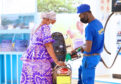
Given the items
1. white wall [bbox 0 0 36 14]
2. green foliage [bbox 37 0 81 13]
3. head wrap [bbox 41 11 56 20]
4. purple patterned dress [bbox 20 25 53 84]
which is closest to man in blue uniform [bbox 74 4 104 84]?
head wrap [bbox 41 11 56 20]

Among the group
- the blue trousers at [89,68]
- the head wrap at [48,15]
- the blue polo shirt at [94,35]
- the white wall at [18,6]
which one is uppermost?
the white wall at [18,6]

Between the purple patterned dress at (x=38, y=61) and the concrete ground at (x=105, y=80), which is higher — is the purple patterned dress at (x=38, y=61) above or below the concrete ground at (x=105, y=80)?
above

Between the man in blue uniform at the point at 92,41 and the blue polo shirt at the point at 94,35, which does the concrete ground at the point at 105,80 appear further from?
the blue polo shirt at the point at 94,35

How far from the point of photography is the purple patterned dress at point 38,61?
3.31m

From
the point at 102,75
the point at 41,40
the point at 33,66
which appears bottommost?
the point at 102,75

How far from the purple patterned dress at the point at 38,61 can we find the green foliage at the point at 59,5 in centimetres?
472

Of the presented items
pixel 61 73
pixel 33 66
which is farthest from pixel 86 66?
pixel 33 66

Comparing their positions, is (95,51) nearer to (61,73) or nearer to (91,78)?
(91,78)

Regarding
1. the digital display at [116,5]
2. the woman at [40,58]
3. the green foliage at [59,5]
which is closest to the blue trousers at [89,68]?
the woman at [40,58]

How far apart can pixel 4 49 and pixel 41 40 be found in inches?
94.7

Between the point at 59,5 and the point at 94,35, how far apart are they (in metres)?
5.41

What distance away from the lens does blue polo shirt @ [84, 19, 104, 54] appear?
3646mm

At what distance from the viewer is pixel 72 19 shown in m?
6.87

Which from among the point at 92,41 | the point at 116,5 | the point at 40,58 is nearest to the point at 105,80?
the point at 116,5
